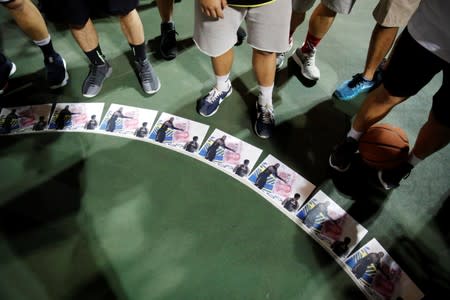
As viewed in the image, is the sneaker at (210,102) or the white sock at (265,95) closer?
the white sock at (265,95)

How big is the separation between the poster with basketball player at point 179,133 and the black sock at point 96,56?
566mm

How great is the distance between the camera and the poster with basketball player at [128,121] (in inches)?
76.1

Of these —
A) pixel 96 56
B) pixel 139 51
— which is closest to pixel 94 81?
pixel 96 56

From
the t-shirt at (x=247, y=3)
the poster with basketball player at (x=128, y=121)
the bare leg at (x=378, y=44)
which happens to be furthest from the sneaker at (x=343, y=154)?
the poster with basketball player at (x=128, y=121)

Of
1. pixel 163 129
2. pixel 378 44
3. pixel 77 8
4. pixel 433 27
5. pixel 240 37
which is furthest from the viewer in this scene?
pixel 240 37

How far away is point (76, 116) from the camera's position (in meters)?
2.00

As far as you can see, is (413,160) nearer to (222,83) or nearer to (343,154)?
(343,154)

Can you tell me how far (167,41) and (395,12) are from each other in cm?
147

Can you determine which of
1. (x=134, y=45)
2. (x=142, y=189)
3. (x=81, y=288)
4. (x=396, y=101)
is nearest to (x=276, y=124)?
(x=396, y=101)

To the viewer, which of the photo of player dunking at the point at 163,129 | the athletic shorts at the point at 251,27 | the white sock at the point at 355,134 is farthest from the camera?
the photo of player dunking at the point at 163,129

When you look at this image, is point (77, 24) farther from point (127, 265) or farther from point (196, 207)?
point (127, 265)

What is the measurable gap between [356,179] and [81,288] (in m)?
1.54

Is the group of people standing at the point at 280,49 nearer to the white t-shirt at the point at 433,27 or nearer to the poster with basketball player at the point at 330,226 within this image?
the white t-shirt at the point at 433,27

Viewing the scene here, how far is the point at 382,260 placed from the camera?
1514mm
